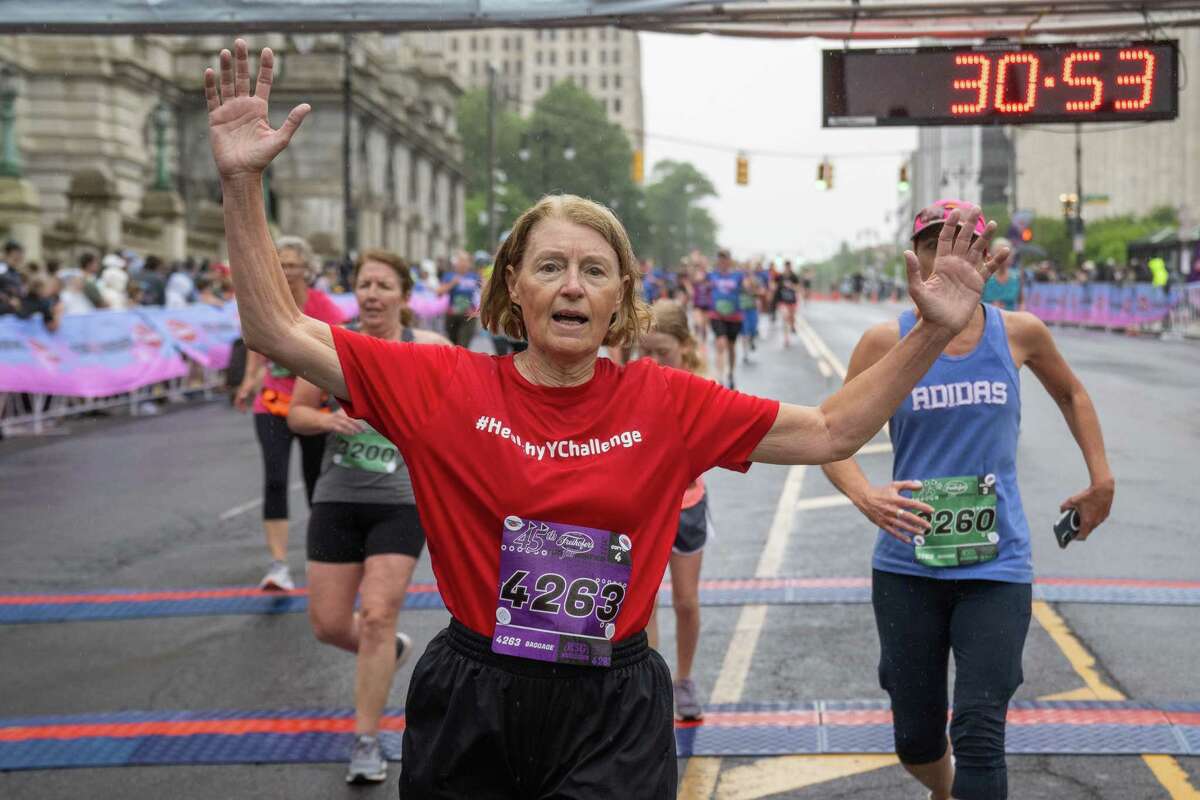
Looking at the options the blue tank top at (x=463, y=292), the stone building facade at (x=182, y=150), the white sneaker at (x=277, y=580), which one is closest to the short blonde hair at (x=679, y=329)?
the white sneaker at (x=277, y=580)

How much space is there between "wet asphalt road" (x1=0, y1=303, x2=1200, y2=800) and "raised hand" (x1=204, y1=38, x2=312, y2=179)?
9.89 ft

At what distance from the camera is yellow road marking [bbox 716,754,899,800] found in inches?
211

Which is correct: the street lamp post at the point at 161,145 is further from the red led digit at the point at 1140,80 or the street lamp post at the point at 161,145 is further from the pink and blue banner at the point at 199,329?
the red led digit at the point at 1140,80

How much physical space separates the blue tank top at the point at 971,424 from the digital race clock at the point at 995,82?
5.28 m

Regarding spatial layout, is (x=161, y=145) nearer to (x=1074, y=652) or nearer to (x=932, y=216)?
(x=1074, y=652)

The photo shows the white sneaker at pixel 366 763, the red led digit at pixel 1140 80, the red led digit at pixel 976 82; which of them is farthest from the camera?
the red led digit at pixel 1140 80

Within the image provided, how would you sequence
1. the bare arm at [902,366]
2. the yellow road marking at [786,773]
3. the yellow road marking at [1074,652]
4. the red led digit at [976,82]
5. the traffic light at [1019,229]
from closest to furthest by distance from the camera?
the bare arm at [902,366] → the yellow road marking at [786,773] → the yellow road marking at [1074,652] → the red led digit at [976,82] → the traffic light at [1019,229]

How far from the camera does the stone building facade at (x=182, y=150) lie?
35.4 meters

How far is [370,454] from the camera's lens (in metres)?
5.94

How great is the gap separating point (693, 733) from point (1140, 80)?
5.85 meters

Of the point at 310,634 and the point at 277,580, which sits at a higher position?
the point at 277,580

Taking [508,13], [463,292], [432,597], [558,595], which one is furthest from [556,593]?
[463,292]

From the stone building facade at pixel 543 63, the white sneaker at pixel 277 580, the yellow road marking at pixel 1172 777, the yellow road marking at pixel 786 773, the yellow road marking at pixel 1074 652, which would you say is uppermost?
the stone building facade at pixel 543 63

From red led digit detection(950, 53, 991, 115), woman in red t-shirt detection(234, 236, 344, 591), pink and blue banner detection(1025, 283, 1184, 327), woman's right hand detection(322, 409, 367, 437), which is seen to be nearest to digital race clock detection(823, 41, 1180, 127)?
red led digit detection(950, 53, 991, 115)
